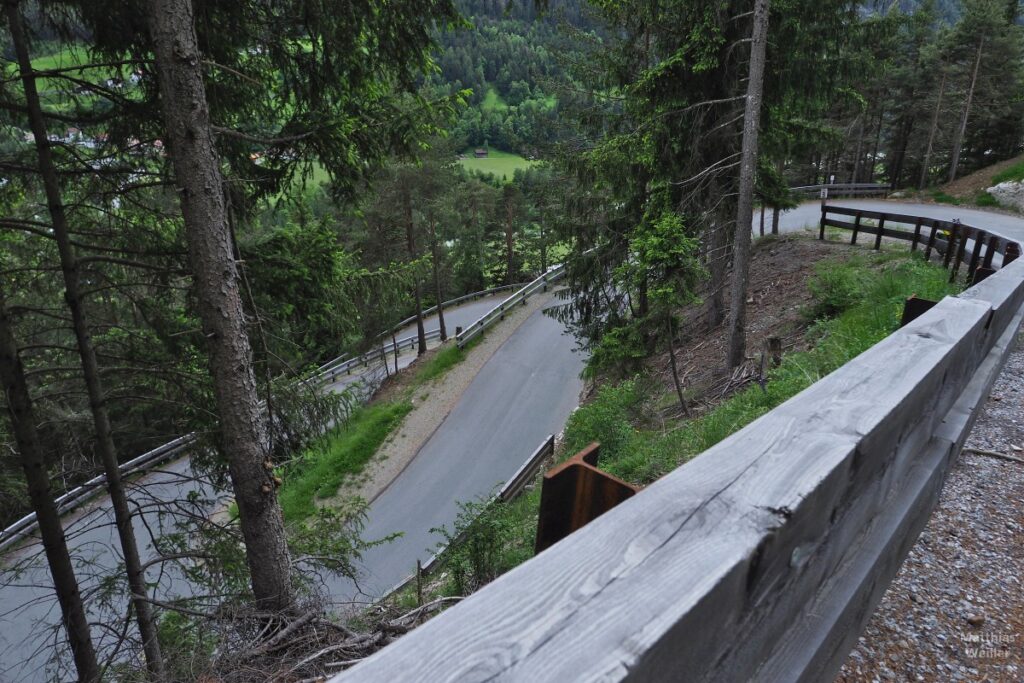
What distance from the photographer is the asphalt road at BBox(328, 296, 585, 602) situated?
1288 centimetres

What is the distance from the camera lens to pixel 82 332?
5.07 meters

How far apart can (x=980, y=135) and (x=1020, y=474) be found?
40118 mm

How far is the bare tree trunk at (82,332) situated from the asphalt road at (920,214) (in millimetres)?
16206

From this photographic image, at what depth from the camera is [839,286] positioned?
374 inches

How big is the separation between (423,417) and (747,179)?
517 inches

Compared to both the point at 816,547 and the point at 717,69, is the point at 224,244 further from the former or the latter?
the point at 717,69

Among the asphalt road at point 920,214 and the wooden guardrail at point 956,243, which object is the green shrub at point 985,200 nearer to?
the asphalt road at point 920,214

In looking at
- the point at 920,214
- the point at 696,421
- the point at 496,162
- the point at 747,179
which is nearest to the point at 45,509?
the point at 696,421

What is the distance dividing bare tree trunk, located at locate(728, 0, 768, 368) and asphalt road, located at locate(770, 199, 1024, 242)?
7.51 metres

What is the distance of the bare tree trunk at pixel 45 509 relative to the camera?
5086 mm

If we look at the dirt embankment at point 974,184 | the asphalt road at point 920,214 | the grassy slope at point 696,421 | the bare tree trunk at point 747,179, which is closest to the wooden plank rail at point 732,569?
the grassy slope at point 696,421

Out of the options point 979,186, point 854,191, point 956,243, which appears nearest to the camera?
point 956,243

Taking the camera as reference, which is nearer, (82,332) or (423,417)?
(82,332)

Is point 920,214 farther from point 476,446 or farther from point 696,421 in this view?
point 476,446
